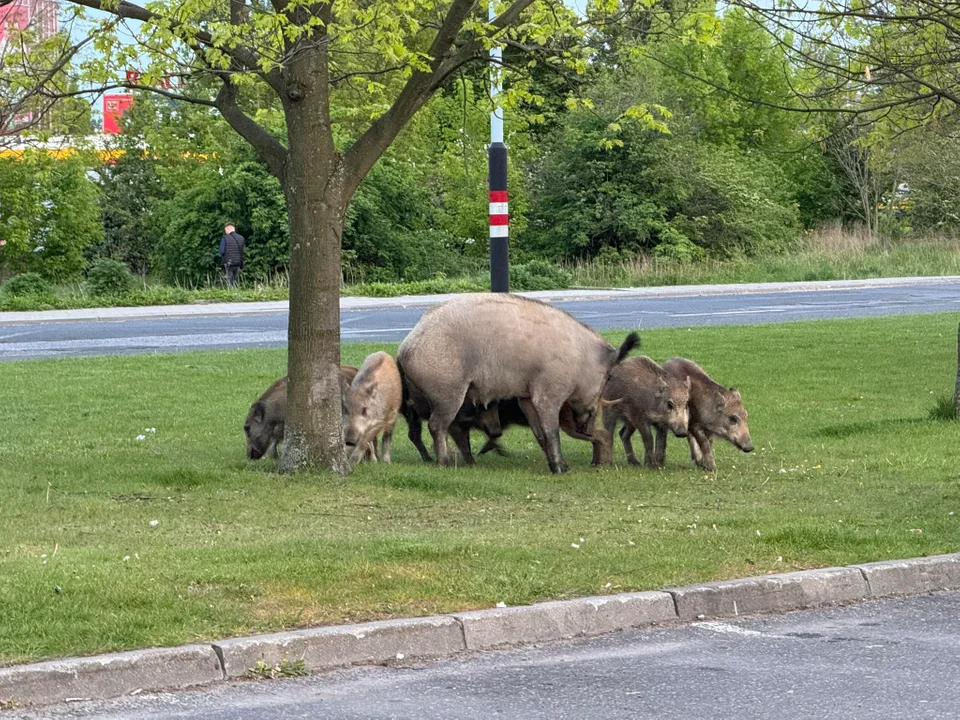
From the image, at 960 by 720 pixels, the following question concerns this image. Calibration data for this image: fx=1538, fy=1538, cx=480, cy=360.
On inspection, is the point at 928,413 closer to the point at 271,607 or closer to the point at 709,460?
the point at 709,460

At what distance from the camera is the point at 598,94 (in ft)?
129

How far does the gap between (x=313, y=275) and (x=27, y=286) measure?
22.1 meters

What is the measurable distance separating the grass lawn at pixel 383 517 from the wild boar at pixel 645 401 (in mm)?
368

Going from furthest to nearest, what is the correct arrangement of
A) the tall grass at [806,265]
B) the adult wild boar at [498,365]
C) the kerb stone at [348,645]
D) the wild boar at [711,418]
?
the tall grass at [806,265], the wild boar at [711,418], the adult wild boar at [498,365], the kerb stone at [348,645]

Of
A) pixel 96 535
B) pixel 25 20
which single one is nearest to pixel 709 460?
pixel 96 535

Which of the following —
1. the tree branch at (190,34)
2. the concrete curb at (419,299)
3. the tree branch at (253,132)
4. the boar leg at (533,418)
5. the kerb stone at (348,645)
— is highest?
the tree branch at (190,34)

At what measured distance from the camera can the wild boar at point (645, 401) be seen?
476 inches

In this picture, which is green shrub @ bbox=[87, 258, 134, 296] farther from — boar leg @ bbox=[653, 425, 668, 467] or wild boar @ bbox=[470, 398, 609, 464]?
boar leg @ bbox=[653, 425, 668, 467]

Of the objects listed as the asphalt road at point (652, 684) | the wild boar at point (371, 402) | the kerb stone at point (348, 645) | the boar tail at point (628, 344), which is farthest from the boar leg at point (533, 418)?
the kerb stone at point (348, 645)

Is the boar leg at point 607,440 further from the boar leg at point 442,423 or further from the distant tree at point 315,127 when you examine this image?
the distant tree at point 315,127

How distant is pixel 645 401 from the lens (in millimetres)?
12250

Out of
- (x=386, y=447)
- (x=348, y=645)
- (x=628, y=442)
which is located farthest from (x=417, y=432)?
(x=348, y=645)

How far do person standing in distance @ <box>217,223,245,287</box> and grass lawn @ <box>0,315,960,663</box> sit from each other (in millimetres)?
18496

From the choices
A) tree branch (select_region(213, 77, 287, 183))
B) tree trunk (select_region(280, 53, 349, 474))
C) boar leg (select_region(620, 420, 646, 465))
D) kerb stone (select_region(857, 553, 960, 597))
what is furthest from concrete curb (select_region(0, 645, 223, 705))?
boar leg (select_region(620, 420, 646, 465))
